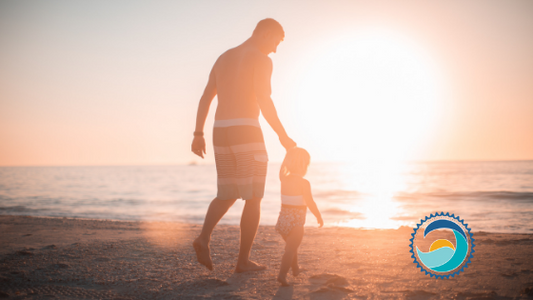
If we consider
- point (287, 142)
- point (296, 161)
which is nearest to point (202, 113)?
point (287, 142)

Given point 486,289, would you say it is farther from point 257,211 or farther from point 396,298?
point 257,211

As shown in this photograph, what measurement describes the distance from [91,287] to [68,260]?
37.9 inches

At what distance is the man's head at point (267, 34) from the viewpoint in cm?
282

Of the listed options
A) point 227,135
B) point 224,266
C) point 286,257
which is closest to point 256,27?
point 227,135

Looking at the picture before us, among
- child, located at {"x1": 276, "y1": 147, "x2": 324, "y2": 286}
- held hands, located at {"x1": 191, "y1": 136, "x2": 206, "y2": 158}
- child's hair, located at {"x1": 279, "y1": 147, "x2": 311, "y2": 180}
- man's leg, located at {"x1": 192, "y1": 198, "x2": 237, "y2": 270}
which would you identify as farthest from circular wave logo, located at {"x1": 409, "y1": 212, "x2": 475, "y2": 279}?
held hands, located at {"x1": 191, "y1": 136, "x2": 206, "y2": 158}

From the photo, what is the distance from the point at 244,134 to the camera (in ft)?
8.70

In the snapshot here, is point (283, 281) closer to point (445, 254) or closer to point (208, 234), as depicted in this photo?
point (208, 234)

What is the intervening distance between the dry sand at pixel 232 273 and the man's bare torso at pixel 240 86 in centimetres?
139

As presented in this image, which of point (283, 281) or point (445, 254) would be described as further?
point (445, 254)

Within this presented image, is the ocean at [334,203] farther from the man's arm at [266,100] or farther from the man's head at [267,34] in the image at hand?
the man's head at [267,34]

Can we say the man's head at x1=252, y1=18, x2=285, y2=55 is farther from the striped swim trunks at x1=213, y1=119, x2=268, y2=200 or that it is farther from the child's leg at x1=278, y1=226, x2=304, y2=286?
the child's leg at x1=278, y1=226, x2=304, y2=286

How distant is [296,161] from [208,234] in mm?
973

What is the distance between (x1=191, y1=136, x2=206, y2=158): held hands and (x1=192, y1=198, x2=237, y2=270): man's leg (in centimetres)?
53

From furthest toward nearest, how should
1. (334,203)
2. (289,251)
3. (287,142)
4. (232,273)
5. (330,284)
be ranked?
1. (334,203)
2. (232,273)
3. (287,142)
4. (289,251)
5. (330,284)
